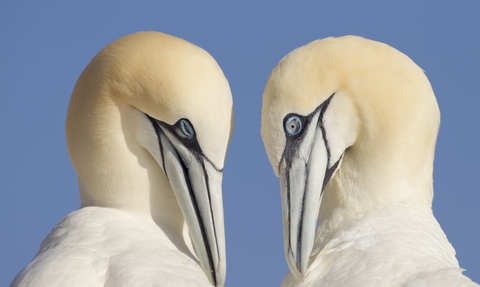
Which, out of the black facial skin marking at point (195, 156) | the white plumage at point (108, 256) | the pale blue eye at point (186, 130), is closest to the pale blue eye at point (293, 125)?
the black facial skin marking at point (195, 156)

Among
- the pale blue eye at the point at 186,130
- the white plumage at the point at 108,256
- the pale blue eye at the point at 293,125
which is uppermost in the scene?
the pale blue eye at the point at 186,130

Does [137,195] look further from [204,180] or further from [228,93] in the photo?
[228,93]

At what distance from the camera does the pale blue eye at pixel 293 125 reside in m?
4.75

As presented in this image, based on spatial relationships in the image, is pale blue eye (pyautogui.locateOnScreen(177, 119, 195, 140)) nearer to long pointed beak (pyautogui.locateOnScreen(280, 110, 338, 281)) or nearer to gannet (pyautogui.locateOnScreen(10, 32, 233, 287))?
gannet (pyautogui.locateOnScreen(10, 32, 233, 287))

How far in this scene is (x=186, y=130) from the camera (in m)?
4.62

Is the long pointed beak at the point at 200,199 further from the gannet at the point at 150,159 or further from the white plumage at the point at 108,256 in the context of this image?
the white plumage at the point at 108,256

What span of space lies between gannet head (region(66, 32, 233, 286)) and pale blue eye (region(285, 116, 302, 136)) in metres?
0.43

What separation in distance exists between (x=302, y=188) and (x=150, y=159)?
123 centimetres

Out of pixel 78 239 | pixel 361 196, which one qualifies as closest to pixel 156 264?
pixel 78 239

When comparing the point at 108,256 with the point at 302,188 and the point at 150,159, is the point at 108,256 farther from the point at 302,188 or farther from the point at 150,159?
the point at 302,188

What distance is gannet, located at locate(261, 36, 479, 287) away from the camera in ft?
15.5

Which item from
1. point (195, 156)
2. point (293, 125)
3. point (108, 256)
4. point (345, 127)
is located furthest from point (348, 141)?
point (108, 256)

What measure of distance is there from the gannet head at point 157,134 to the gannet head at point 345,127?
0.47m

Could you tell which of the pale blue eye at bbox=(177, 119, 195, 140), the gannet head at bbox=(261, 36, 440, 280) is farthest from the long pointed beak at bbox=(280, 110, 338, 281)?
the pale blue eye at bbox=(177, 119, 195, 140)
